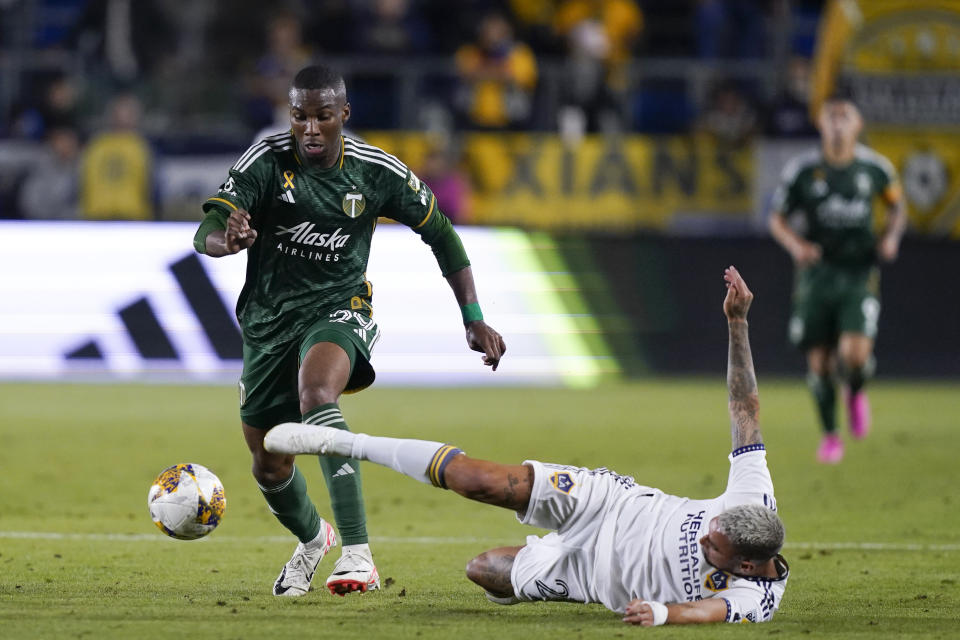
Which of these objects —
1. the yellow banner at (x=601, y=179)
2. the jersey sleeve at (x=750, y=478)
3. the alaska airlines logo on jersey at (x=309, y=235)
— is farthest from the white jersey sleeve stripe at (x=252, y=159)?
the yellow banner at (x=601, y=179)

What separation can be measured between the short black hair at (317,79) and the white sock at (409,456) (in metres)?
1.64

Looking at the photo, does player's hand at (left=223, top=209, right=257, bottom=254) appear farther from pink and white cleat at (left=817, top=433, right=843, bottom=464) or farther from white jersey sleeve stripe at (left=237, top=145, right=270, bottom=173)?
pink and white cleat at (left=817, top=433, right=843, bottom=464)

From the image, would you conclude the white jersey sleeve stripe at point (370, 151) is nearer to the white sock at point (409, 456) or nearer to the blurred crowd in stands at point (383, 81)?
the white sock at point (409, 456)

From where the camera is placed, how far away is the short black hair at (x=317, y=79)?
6453 millimetres

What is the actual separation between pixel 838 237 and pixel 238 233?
7.73 metres

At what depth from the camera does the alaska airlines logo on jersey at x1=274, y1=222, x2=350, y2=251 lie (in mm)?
6613

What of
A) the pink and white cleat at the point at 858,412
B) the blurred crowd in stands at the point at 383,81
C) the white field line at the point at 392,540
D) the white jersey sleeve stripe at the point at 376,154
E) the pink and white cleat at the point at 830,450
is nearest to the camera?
the white jersey sleeve stripe at the point at 376,154

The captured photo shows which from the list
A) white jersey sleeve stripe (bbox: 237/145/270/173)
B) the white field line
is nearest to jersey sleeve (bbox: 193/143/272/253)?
white jersey sleeve stripe (bbox: 237/145/270/173)

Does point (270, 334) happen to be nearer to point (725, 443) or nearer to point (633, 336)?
point (725, 443)

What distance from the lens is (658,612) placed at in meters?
5.59

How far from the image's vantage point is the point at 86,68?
64.6 feet

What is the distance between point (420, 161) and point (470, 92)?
3.80 feet

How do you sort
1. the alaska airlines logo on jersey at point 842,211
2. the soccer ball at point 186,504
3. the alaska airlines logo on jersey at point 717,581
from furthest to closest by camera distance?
1. the alaska airlines logo on jersey at point 842,211
2. the soccer ball at point 186,504
3. the alaska airlines logo on jersey at point 717,581

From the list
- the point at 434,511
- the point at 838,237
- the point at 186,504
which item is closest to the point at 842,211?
the point at 838,237
